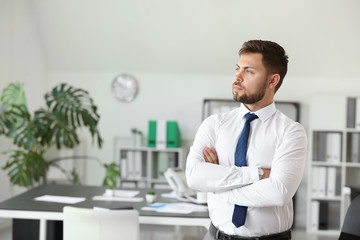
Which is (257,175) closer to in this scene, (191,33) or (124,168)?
(191,33)

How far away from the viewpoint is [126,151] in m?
7.14

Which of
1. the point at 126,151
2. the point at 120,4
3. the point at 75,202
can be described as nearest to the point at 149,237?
the point at 126,151

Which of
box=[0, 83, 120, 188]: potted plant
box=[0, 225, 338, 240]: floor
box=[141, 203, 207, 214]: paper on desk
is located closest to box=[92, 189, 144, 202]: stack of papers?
box=[141, 203, 207, 214]: paper on desk

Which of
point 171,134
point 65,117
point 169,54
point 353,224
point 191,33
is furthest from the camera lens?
point 169,54

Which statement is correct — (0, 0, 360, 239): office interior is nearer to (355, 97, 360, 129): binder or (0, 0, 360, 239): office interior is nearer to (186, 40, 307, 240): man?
(355, 97, 360, 129): binder

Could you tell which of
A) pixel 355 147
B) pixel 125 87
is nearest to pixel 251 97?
pixel 355 147

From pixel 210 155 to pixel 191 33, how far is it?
448cm

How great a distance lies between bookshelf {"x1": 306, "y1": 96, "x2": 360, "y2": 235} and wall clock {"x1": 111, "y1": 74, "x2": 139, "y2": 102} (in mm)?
2337

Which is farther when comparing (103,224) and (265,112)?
(103,224)

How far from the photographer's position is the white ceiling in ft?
21.0

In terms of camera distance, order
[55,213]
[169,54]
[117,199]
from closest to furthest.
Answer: [55,213] < [117,199] < [169,54]

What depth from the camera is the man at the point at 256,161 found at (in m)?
2.27

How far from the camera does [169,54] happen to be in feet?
23.1

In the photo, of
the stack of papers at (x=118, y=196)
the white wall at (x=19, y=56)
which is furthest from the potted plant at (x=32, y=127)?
the stack of papers at (x=118, y=196)
